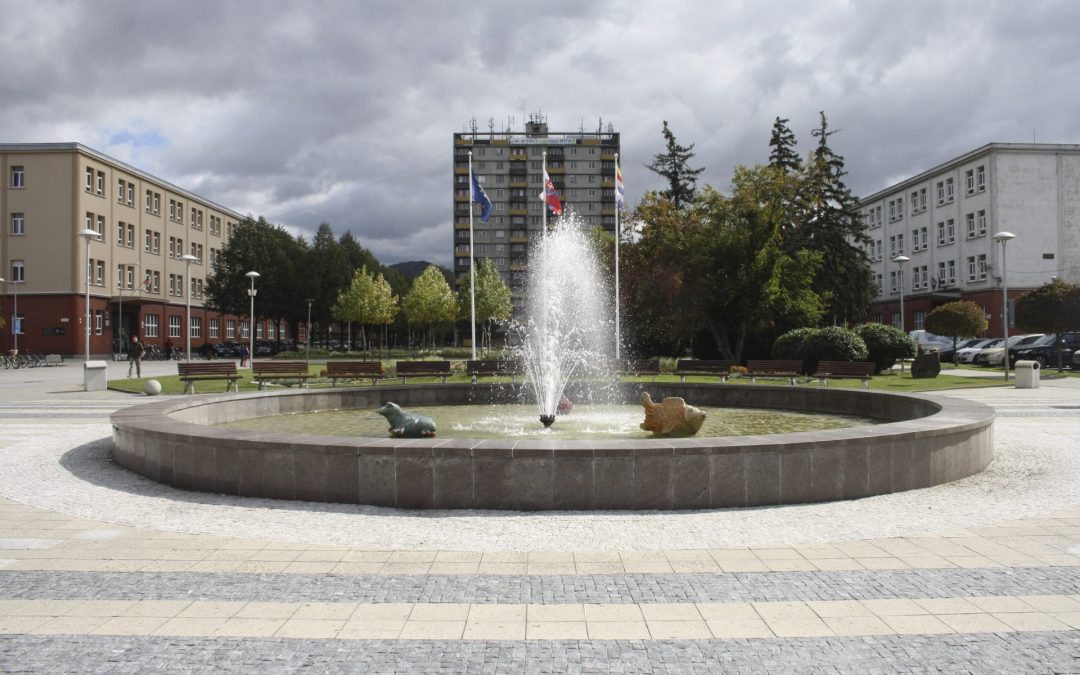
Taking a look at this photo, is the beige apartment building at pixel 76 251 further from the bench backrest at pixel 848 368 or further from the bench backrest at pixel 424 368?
the bench backrest at pixel 848 368

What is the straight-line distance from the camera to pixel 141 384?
973 inches

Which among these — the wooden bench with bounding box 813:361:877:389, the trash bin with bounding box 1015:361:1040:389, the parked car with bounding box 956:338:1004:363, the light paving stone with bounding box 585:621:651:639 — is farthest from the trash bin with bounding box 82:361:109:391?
the parked car with bounding box 956:338:1004:363

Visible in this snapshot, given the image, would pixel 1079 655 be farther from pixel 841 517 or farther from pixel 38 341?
pixel 38 341

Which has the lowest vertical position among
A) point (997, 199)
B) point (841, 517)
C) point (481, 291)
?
point (841, 517)

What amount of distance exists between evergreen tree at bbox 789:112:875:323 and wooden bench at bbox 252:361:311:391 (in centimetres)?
3099

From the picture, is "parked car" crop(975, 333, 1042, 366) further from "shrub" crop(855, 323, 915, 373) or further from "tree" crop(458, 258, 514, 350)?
"tree" crop(458, 258, 514, 350)

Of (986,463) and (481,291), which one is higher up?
(481,291)

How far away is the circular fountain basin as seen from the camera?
6.99 m

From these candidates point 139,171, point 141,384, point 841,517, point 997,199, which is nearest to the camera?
point 841,517

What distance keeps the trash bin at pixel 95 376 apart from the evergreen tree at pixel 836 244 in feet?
118

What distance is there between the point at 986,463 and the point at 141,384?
964 inches

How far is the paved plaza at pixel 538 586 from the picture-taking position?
12.6 feet

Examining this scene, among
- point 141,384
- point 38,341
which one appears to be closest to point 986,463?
point 141,384

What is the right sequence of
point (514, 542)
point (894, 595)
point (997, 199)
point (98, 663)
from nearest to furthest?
1. point (98, 663)
2. point (894, 595)
3. point (514, 542)
4. point (997, 199)
